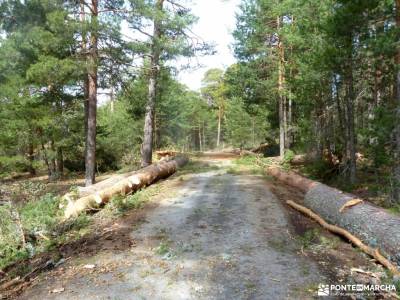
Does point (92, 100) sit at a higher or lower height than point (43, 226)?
higher

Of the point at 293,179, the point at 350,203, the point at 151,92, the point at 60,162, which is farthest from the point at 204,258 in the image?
the point at 60,162

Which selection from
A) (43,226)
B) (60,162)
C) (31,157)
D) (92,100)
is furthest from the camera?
(31,157)

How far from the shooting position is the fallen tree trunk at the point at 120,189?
9420mm

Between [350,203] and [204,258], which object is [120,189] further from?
[350,203]

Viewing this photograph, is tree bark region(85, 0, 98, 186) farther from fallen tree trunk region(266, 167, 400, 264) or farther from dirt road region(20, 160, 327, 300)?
fallen tree trunk region(266, 167, 400, 264)

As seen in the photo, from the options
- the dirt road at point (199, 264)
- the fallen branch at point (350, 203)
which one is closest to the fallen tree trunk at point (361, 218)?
the fallen branch at point (350, 203)

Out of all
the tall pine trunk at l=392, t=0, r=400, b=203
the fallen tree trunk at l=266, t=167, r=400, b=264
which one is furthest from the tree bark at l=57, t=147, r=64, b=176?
the tall pine trunk at l=392, t=0, r=400, b=203

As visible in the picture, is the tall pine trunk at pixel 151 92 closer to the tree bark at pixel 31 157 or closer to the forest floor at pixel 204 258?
the tree bark at pixel 31 157

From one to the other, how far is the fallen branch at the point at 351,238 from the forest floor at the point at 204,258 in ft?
0.46

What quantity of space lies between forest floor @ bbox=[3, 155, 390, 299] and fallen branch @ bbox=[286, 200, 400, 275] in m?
0.14

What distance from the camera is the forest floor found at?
202 inches

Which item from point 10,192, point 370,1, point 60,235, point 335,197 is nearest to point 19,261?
point 60,235

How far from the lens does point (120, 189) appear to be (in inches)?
432

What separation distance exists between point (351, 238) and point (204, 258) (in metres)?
2.92
